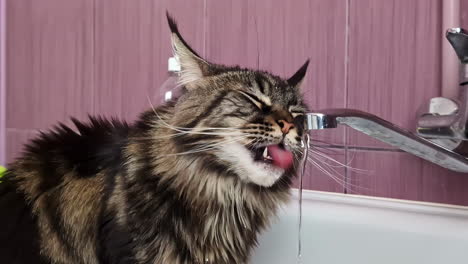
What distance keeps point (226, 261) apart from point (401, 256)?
394mm

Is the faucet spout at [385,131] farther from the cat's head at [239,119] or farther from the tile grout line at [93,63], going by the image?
the tile grout line at [93,63]

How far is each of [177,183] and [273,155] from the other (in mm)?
193

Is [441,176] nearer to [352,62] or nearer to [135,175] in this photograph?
[352,62]

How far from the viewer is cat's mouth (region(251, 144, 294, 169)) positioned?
801 mm

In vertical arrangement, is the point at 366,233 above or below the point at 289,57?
below

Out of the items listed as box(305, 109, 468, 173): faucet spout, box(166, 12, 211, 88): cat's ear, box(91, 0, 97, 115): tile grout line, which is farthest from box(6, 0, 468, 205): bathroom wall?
box(166, 12, 211, 88): cat's ear

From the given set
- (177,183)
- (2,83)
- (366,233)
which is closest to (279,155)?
(177,183)

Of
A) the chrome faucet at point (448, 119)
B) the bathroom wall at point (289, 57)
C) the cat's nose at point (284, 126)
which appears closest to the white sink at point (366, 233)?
the bathroom wall at point (289, 57)

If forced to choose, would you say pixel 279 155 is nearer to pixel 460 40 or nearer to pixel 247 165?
pixel 247 165

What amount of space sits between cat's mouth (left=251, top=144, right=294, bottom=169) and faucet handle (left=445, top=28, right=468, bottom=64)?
1.16 feet

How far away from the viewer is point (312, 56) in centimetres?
118

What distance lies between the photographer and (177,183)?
33.0 inches

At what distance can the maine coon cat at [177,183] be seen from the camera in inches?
31.5

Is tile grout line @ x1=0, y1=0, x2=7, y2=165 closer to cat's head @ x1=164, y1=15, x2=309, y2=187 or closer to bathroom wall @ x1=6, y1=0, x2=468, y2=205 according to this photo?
bathroom wall @ x1=6, y1=0, x2=468, y2=205
